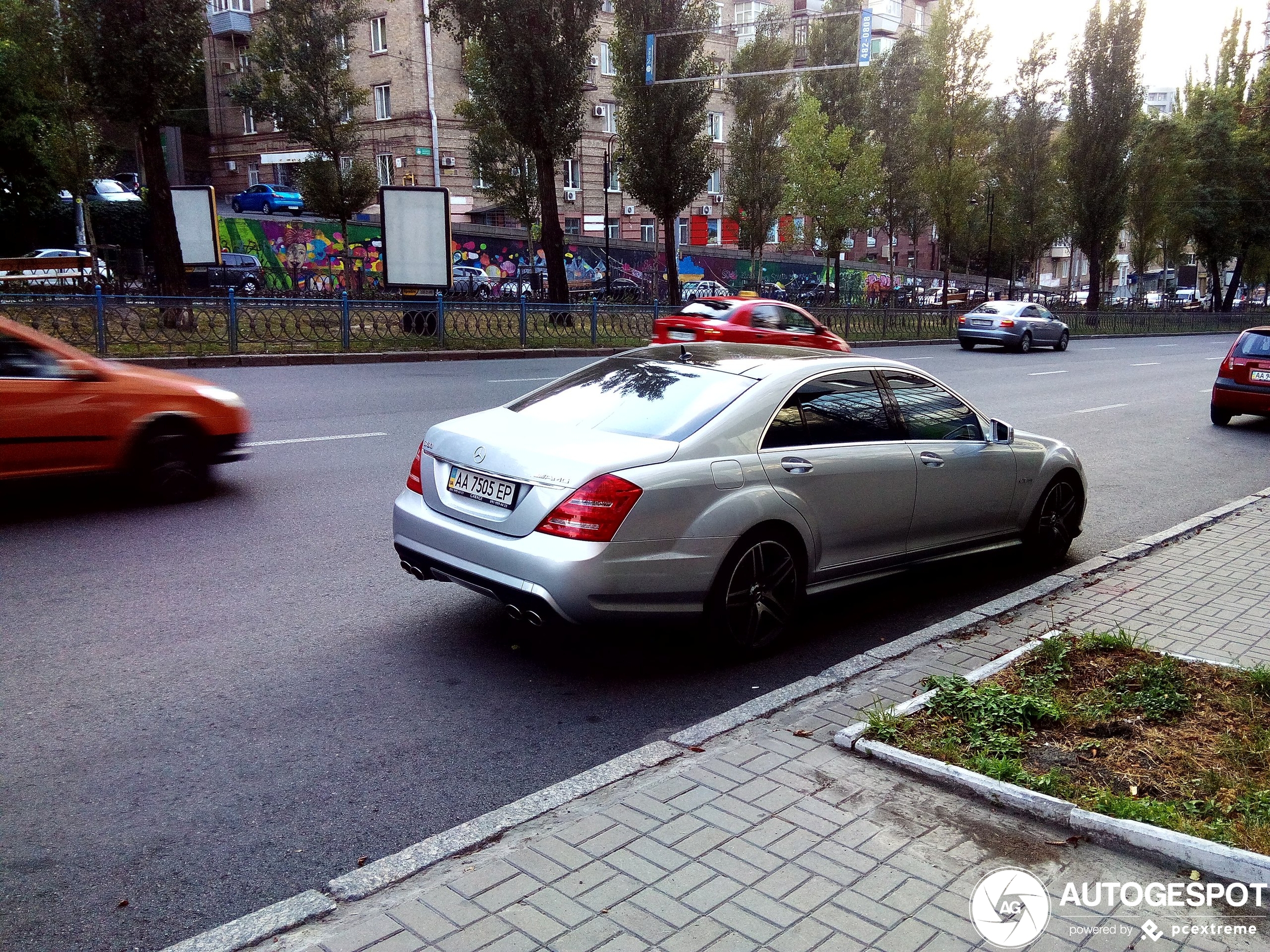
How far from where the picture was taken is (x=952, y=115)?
42.7m

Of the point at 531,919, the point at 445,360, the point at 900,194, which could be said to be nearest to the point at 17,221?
the point at 445,360

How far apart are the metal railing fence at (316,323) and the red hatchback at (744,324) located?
5.73m

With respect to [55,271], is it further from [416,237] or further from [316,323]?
[316,323]

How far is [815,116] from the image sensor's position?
37156 millimetres

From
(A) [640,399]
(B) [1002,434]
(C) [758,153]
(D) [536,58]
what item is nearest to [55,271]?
(D) [536,58]

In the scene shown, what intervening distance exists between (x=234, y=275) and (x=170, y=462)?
33576 millimetres

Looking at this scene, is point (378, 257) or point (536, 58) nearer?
point (536, 58)

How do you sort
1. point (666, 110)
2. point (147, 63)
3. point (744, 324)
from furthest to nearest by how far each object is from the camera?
point (666, 110) < point (147, 63) < point (744, 324)

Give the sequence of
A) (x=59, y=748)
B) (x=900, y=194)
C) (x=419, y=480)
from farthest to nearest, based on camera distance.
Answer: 1. (x=900, y=194)
2. (x=419, y=480)
3. (x=59, y=748)

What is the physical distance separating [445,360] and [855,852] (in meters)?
19.0

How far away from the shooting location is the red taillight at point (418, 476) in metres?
5.34

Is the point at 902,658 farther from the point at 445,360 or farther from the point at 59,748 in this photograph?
the point at 445,360

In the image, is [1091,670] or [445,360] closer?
[1091,670]

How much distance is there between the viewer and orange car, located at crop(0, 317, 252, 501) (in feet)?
23.0
